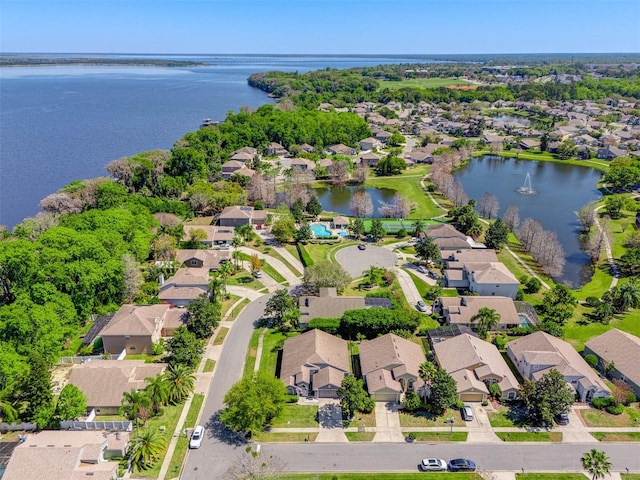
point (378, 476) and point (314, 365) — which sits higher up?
point (314, 365)

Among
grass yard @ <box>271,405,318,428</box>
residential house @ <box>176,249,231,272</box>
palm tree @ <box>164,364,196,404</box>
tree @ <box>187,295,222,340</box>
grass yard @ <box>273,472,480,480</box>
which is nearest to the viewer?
grass yard @ <box>273,472,480,480</box>

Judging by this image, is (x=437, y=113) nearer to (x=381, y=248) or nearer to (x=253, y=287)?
(x=381, y=248)

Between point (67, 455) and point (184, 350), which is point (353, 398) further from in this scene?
point (67, 455)

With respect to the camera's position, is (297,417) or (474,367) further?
(474,367)

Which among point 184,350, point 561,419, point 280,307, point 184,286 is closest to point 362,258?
point 280,307

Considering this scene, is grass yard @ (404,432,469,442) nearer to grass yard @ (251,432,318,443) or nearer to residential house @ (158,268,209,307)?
grass yard @ (251,432,318,443)

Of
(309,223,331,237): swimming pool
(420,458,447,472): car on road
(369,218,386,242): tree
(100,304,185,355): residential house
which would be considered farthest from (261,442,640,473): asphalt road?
(309,223,331,237): swimming pool

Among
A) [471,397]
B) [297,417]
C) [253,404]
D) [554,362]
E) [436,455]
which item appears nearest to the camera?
[436,455]
